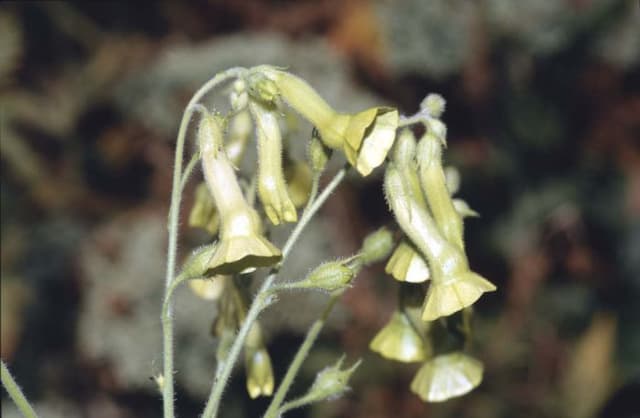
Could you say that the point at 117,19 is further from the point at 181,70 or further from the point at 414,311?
the point at 414,311

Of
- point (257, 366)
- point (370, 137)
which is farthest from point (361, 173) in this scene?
point (257, 366)

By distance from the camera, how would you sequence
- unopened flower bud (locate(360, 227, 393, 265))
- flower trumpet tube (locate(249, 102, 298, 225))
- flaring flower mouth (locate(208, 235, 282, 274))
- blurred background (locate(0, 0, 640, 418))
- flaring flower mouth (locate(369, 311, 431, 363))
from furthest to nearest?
blurred background (locate(0, 0, 640, 418)) < flaring flower mouth (locate(369, 311, 431, 363)) < unopened flower bud (locate(360, 227, 393, 265)) < flower trumpet tube (locate(249, 102, 298, 225)) < flaring flower mouth (locate(208, 235, 282, 274))

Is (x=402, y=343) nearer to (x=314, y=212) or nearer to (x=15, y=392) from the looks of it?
(x=314, y=212)

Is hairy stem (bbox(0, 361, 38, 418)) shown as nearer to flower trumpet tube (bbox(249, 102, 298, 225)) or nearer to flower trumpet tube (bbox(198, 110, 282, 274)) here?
flower trumpet tube (bbox(198, 110, 282, 274))

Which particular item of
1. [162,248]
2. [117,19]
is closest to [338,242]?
[162,248]

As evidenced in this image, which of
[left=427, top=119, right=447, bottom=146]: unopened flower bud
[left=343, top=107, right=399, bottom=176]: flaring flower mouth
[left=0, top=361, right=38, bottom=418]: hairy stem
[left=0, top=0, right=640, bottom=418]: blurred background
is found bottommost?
[left=0, top=361, right=38, bottom=418]: hairy stem

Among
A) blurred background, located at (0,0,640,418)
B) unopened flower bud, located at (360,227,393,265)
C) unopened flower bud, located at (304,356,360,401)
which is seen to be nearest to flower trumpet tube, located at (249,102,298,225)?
unopened flower bud, located at (360,227,393,265)

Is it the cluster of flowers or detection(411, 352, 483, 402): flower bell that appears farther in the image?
detection(411, 352, 483, 402): flower bell
